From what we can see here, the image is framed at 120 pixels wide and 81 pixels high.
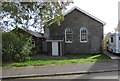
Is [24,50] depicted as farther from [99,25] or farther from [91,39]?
[99,25]

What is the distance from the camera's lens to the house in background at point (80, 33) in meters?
17.7

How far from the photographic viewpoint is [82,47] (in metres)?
17.8

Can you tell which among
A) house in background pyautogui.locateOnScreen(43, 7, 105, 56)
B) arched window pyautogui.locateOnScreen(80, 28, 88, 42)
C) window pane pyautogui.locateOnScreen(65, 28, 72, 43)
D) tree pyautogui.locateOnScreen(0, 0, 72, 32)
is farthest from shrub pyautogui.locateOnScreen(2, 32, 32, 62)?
arched window pyautogui.locateOnScreen(80, 28, 88, 42)

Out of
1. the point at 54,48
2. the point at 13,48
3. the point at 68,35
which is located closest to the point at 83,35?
the point at 68,35

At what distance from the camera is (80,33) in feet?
58.7

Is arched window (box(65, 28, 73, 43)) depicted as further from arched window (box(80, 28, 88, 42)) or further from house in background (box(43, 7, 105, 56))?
arched window (box(80, 28, 88, 42))

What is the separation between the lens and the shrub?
1097 cm

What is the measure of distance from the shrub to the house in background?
628 centimetres

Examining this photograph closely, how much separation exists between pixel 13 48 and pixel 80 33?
10.3m

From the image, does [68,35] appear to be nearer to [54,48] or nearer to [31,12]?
[54,48]

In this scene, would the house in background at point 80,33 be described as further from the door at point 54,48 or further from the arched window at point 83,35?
the door at point 54,48

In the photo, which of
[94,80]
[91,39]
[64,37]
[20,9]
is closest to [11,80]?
[94,80]

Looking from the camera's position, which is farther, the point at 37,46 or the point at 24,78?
the point at 37,46

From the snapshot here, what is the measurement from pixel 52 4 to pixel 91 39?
8.78 meters
